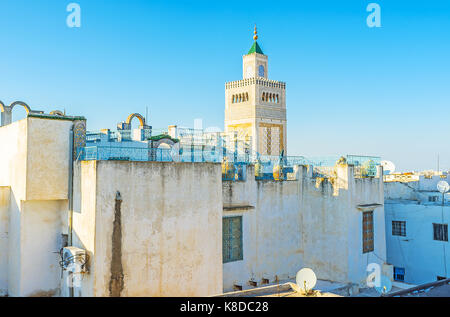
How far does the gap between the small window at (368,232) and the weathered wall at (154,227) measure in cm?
745

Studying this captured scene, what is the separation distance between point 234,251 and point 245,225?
3.25 feet

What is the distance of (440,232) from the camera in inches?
773

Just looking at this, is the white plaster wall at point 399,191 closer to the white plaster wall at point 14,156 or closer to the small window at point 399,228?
the small window at point 399,228

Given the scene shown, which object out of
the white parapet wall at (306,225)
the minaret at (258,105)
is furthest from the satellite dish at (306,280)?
the minaret at (258,105)

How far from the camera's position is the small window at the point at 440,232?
63.9ft

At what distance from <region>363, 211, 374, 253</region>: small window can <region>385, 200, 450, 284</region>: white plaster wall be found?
4.95m

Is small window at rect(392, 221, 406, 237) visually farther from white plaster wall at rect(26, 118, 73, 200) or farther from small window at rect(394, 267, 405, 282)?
white plaster wall at rect(26, 118, 73, 200)

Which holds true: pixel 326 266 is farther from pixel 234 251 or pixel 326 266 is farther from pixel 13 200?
pixel 13 200

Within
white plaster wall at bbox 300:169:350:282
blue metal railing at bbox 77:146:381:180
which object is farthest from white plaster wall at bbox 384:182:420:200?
white plaster wall at bbox 300:169:350:282

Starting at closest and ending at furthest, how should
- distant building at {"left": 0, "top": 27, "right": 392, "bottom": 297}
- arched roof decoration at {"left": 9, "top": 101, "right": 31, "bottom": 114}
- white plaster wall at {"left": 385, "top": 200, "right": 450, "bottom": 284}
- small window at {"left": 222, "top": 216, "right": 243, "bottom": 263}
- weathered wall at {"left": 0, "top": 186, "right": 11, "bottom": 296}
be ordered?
1. distant building at {"left": 0, "top": 27, "right": 392, "bottom": 297}
2. weathered wall at {"left": 0, "top": 186, "right": 11, "bottom": 296}
3. small window at {"left": 222, "top": 216, "right": 243, "bottom": 263}
4. arched roof decoration at {"left": 9, "top": 101, "right": 31, "bottom": 114}
5. white plaster wall at {"left": 385, "top": 200, "right": 450, "bottom": 284}

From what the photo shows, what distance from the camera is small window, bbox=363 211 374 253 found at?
16500 millimetres

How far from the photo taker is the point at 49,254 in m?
11.0
